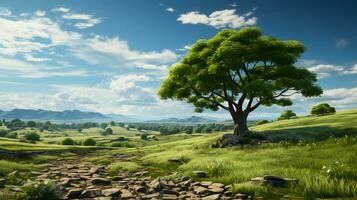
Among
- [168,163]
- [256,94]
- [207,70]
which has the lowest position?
[168,163]

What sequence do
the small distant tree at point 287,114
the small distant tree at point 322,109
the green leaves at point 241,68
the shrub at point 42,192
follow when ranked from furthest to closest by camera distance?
the small distant tree at point 287,114 → the small distant tree at point 322,109 → the green leaves at point 241,68 → the shrub at point 42,192

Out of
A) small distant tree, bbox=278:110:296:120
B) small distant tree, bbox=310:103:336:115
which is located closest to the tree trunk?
small distant tree, bbox=310:103:336:115

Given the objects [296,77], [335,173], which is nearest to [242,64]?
[296,77]

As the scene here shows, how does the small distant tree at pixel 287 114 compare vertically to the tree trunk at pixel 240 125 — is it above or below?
above

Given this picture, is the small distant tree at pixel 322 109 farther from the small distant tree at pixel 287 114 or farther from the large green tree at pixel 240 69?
the large green tree at pixel 240 69

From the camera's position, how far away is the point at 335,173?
14.5 metres

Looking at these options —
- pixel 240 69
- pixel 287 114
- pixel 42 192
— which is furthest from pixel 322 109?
pixel 42 192

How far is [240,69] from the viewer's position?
45.2 m

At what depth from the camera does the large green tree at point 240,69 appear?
4203cm

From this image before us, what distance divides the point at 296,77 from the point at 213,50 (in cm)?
1188

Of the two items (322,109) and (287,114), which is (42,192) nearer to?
(322,109)

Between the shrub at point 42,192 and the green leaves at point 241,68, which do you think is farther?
the green leaves at point 241,68

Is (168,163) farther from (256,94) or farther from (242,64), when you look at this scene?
(242,64)

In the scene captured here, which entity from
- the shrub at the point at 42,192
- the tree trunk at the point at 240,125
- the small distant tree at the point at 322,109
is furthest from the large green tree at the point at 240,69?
the small distant tree at the point at 322,109
